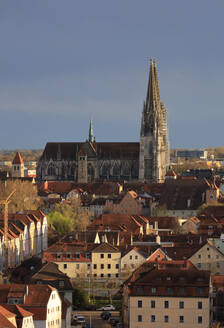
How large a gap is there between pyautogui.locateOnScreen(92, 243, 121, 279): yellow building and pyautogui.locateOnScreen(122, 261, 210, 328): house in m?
21.2

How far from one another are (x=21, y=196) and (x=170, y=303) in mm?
102819

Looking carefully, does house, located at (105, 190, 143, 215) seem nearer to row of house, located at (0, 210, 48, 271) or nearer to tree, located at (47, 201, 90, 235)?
tree, located at (47, 201, 90, 235)

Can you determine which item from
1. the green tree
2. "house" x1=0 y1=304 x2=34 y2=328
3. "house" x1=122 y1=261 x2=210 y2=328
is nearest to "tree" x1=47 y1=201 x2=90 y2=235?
the green tree

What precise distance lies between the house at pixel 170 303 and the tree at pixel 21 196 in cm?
8186

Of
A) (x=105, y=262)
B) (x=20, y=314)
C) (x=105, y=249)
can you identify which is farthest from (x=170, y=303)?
(x=105, y=249)

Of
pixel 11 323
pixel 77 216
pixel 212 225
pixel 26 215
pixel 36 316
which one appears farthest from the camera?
pixel 77 216

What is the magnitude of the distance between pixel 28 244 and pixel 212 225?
73.6ft

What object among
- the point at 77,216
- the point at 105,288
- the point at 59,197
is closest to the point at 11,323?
the point at 105,288

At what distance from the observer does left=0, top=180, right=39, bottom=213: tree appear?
165m

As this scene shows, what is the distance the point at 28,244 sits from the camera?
12356 centimetres

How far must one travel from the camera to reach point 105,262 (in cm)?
9962

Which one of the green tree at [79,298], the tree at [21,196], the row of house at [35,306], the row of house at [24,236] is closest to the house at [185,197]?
the tree at [21,196]

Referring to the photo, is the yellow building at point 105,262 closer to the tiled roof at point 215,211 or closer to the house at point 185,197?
the tiled roof at point 215,211

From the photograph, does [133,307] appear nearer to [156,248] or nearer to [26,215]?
[156,248]
